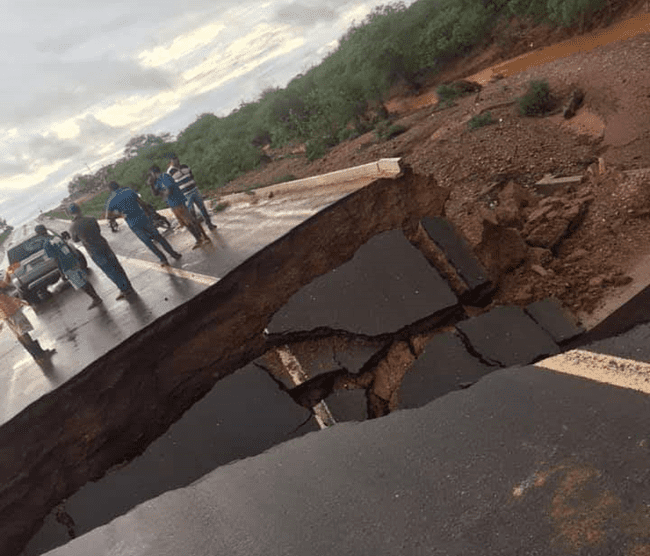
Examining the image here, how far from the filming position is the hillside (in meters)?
6.07

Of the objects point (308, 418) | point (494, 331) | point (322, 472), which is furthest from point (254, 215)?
point (322, 472)

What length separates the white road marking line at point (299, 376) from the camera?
521 cm

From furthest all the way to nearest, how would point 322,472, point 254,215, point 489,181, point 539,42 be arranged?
point 539,42 < point 254,215 < point 489,181 < point 322,472

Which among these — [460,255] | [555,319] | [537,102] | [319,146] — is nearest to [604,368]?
[555,319]

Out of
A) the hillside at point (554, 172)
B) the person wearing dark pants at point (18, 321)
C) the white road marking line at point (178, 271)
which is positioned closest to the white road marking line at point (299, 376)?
the white road marking line at point (178, 271)

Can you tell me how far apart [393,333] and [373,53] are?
21743 mm

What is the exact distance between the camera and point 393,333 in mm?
5281

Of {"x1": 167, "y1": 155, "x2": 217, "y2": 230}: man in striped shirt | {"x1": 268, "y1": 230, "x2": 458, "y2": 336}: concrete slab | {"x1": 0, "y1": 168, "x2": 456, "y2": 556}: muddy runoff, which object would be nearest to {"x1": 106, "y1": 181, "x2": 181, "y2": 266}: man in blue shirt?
{"x1": 167, "y1": 155, "x2": 217, "y2": 230}: man in striped shirt

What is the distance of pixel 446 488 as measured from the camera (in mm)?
2316

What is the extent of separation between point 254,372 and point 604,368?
13.7ft

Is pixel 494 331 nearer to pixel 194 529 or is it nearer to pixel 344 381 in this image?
pixel 344 381

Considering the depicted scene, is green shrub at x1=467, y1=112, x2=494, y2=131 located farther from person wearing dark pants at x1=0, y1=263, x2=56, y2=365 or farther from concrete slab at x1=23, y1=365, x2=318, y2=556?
person wearing dark pants at x1=0, y1=263, x2=56, y2=365

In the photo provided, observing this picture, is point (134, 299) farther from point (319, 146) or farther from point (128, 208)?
point (319, 146)

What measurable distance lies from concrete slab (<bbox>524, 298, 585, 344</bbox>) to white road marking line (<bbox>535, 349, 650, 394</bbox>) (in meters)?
2.10
